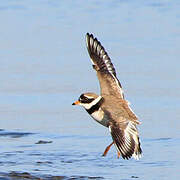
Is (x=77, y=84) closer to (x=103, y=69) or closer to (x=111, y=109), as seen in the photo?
(x=103, y=69)

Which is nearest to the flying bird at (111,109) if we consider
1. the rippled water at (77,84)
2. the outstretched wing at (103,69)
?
the outstretched wing at (103,69)

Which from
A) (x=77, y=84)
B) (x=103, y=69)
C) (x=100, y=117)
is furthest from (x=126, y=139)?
(x=77, y=84)

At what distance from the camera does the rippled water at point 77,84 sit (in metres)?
12.6

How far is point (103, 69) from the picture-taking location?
13031 millimetres

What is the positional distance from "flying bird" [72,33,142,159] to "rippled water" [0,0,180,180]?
578mm

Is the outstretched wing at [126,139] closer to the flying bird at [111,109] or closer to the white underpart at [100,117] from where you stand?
the flying bird at [111,109]

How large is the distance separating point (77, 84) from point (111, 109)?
3.82m

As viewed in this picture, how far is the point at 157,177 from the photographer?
1181 centimetres

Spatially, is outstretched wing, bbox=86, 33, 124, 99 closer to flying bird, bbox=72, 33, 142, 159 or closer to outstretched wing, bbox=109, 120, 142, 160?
flying bird, bbox=72, 33, 142, 159

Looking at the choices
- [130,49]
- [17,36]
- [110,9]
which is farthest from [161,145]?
[110,9]

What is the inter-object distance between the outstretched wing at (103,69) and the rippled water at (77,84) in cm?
102

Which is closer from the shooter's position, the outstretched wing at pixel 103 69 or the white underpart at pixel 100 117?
the white underpart at pixel 100 117

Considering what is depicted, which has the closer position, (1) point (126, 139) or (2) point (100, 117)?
(1) point (126, 139)

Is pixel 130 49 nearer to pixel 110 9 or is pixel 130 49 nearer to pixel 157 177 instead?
pixel 110 9
